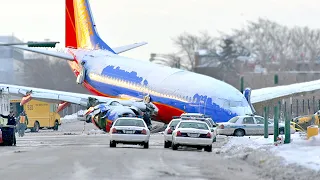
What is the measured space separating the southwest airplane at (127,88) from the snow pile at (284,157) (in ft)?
43.2

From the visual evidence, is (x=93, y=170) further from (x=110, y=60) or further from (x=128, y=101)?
(x=110, y=60)

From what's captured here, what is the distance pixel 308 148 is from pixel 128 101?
25855 mm

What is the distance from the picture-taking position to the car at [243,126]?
46.4 metres

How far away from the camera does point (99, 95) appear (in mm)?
61281

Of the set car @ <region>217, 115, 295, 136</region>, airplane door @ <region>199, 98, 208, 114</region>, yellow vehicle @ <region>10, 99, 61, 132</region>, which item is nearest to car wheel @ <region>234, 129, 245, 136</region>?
car @ <region>217, 115, 295, 136</region>

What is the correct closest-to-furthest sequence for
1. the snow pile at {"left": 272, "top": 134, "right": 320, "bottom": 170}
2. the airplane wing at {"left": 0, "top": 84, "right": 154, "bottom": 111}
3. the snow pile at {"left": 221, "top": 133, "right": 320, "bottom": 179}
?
the snow pile at {"left": 221, "top": 133, "right": 320, "bottom": 179} → the snow pile at {"left": 272, "top": 134, "right": 320, "bottom": 170} → the airplane wing at {"left": 0, "top": 84, "right": 154, "bottom": 111}

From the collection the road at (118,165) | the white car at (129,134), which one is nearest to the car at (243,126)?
the white car at (129,134)

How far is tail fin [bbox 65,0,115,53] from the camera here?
2692 inches

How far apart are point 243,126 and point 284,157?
20.6m

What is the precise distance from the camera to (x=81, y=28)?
69.9 m

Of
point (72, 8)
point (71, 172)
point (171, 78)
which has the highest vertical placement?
point (72, 8)

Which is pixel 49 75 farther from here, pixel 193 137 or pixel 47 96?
pixel 193 137

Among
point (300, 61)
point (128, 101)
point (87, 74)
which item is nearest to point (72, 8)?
point (87, 74)

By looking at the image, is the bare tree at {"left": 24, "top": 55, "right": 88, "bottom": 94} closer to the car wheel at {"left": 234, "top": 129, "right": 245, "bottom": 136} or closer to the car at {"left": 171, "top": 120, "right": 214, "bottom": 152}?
the car wheel at {"left": 234, "top": 129, "right": 245, "bottom": 136}
